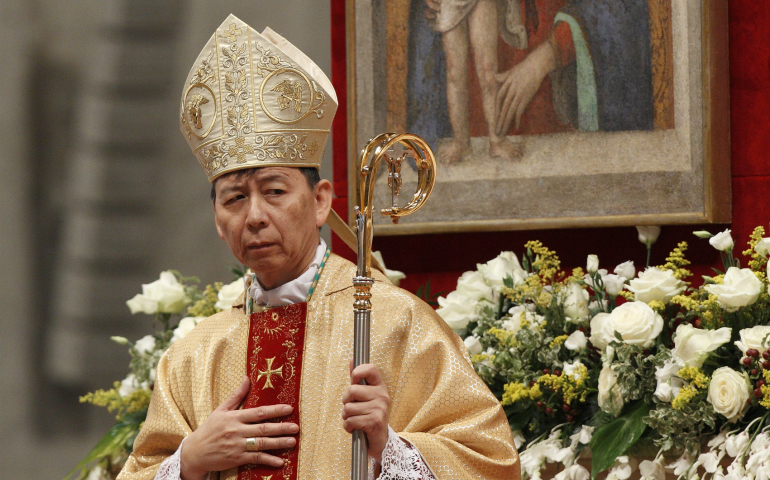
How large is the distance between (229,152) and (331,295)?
42 cm

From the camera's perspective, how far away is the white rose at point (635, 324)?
9.00ft

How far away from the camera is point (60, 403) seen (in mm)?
4902

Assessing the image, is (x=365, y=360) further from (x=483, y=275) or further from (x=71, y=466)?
(x=71, y=466)

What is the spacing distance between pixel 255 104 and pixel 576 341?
1.13 meters

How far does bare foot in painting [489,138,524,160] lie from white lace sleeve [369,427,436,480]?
5.69ft

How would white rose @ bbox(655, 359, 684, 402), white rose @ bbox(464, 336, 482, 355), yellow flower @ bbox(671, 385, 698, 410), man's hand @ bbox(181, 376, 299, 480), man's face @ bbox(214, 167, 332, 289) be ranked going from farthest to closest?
white rose @ bbox(464, 336, 482, 355)
white rose @ bbox(655, 359, 684, 402)
yellow flower @ bbox(671, 385, 698, 410)
man's face @ bbox(214, 167, 332, 289)
man's hand @ bbox(181, 376, 299, 480)

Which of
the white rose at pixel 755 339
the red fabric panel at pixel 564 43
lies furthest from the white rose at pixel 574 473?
the red fabric panel at pixel 564 43

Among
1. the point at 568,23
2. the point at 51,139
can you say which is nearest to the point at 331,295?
the point at 568,23

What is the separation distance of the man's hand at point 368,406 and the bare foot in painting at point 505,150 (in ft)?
5.70

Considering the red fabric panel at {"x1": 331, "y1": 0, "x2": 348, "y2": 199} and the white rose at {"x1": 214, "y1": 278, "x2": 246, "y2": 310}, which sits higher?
the red fabric panel at {"x1": 331, "y1": 0, "x2": 348, "y2": 199}

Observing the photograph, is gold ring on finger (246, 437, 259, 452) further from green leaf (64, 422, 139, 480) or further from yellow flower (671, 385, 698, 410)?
green leaf (64, 422, 139, 480)

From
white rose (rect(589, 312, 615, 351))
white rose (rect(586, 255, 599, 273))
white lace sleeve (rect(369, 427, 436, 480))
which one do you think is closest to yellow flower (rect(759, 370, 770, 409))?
white rose (rect(589, 312, 615, 351))

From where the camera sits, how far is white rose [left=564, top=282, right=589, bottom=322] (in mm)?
3018

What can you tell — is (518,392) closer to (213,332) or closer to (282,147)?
(213,332)
